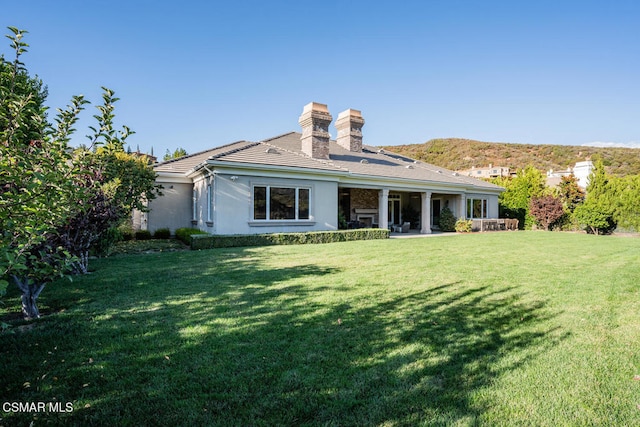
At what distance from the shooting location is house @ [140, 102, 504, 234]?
14.2 m

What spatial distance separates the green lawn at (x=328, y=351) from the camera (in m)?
2.53

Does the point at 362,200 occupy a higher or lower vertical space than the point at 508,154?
lower

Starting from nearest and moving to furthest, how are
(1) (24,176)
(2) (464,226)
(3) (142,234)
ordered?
(1) (24,176) → (3) (142,234) → (2) (464,226)

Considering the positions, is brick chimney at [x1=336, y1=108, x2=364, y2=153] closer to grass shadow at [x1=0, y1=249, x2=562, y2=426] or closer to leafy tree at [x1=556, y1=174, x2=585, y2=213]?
leafy tree at [x1=556, y1=174, x2=585, y2=213]

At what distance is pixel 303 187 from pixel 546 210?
17995mm

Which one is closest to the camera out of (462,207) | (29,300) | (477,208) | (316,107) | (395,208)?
(29,300)

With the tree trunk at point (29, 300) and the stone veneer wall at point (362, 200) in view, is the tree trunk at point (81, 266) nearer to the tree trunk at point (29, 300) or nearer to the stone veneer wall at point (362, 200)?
the tree trunk at point (29, 300)

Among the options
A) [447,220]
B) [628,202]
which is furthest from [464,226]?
[628,202]

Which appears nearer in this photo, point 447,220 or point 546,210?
point 546,210

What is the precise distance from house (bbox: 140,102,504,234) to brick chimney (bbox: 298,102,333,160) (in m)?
0.05

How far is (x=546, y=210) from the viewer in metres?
22.7

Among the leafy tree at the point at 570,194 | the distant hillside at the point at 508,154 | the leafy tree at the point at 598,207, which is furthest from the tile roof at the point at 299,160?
the distant hillside at the point at 508,154

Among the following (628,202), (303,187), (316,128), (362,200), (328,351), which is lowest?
(328,351)

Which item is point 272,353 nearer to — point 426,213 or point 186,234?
point 186,234
